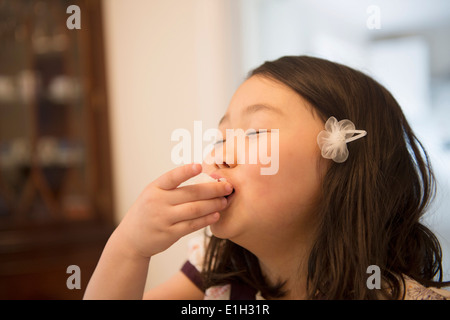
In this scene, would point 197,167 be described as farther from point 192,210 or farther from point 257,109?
point 257,109

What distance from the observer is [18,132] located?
1933 millimetres

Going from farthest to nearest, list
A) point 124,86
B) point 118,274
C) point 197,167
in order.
A: 1. point 124,86
2. point 118,274
3. point 197,167

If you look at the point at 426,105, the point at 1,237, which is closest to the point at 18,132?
the point at 1,237

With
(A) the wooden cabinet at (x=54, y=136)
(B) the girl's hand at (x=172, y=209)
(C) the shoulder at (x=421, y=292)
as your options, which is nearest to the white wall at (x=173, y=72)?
(A) the wooden cabinet at (x=54, y=136)

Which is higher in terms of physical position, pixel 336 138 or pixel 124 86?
pixel 124 86

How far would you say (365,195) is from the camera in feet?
2.29

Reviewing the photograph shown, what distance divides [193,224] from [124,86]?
4.28 ft

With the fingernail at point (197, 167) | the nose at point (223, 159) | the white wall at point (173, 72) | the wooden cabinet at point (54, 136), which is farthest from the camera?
the wooden cabinet at point (54, 136)

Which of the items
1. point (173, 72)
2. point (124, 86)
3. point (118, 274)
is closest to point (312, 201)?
point (118, 274)

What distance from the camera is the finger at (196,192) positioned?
2.04ft

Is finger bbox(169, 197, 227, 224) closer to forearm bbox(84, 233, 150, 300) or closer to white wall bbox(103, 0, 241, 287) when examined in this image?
forearm bbox(84, 233, 150, 300)

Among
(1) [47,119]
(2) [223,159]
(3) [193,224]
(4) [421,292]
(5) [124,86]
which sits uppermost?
(5) [124,86]

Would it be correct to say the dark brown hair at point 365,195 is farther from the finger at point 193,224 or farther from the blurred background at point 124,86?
the blurred background at point 124,86

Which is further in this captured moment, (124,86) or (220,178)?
(124,86)
